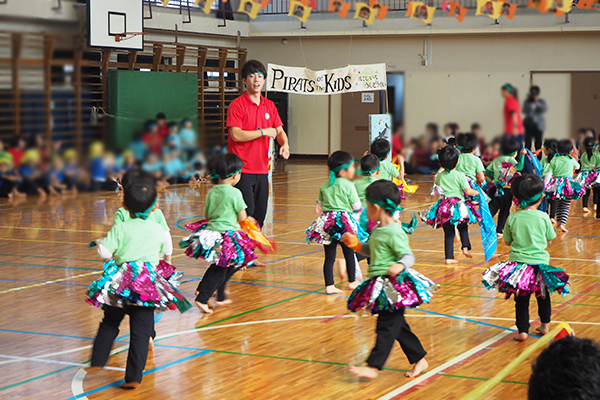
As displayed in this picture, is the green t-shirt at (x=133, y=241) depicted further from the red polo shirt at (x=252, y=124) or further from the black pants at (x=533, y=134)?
the black pants at (x=533, y=134)

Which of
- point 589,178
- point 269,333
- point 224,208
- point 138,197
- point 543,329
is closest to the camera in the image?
point 138,197

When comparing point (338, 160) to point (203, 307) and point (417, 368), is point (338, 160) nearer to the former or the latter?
point (203, 307)

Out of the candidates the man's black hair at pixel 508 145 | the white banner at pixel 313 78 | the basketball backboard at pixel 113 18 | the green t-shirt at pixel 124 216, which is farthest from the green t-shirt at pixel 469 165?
the man's black hair at pixel 508 145

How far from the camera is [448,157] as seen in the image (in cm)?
706

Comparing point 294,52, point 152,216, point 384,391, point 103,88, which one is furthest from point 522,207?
point 294,52

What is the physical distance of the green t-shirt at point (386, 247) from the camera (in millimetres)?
3732

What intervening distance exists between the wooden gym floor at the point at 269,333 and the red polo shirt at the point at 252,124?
3.71 ft

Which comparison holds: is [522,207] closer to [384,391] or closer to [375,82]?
[384,391]

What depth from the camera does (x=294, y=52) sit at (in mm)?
21109

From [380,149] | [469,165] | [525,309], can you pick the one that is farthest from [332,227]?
[469,165]

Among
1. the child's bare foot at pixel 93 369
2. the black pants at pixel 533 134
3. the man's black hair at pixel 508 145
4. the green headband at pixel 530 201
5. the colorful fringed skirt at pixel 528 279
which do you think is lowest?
the child's bare foot at pixel 93 369

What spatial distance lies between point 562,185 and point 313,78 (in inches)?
305

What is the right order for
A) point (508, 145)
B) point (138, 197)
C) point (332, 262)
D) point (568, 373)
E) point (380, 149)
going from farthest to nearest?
point (380, 149) < point (332, 262) < point (138, 197) < point (508, 145) < point (568, 373)

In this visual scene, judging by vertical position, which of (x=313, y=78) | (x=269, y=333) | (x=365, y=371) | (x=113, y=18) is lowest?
(x=269, y=333)
